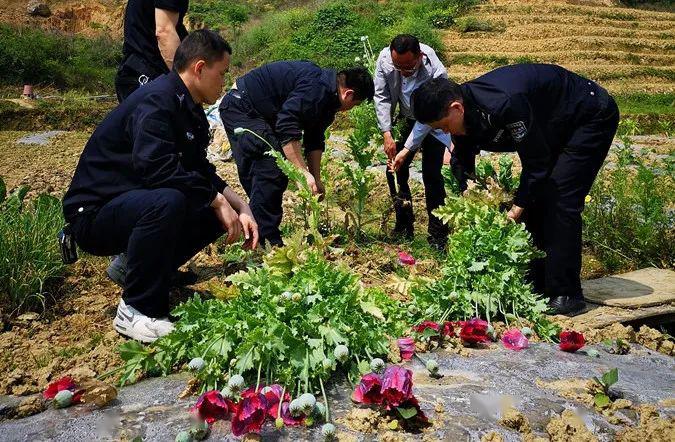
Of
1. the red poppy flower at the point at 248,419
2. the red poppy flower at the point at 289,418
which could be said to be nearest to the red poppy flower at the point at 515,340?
the red poppy flower at the point at 289,418

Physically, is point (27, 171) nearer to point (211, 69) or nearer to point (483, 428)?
point (211, 69)

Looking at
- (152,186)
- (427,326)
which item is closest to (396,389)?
(427,326)

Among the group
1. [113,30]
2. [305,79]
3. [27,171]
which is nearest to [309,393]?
[305,79]

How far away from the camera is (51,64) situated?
1553 centimetres

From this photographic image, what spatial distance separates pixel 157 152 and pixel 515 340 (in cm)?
175

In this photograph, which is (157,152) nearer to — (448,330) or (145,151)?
(145,151)

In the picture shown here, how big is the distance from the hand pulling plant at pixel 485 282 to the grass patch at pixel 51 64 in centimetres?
1417

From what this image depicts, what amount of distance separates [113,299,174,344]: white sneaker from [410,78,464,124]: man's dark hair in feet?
5.06

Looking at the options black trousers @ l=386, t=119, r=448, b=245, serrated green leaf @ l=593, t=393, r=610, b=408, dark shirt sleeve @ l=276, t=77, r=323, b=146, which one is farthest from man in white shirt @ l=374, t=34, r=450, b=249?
serrated green leaf @ l=593, t=393, r=610, b=408

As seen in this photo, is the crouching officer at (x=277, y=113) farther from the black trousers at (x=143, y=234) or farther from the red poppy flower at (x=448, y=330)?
the red poppy flower at (x=448, y=330)

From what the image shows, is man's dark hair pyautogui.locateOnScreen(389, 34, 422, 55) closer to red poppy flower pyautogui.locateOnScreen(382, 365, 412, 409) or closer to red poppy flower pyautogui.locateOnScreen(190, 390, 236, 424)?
red poppy flower pyautogui.locateOnScreen(382, 365, 412, 409)

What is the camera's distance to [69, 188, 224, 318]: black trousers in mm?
2871

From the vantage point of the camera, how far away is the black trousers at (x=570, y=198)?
139 inches

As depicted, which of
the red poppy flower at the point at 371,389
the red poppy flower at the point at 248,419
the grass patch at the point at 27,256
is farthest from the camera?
the grass patch at the point at 27,256
